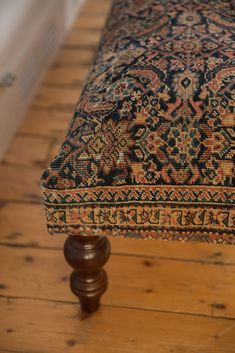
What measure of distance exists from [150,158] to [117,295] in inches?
17.6

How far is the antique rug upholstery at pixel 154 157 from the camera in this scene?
2.97 ft

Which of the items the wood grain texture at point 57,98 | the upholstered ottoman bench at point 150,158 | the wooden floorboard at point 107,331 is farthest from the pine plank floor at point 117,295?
the wood grain texture at point 57,98

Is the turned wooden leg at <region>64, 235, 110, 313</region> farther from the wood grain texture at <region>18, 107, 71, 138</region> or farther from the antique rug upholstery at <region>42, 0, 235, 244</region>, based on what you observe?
the wood grain texture at <region>18, 107, 71, 138</region>

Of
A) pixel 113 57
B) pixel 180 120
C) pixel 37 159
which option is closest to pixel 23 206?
pixel 37 159

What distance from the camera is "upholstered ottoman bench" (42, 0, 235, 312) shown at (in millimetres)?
906

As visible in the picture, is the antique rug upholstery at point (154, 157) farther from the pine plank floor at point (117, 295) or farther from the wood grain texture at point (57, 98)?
the wood grain texture at point (57, 98)

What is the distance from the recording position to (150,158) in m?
0.91

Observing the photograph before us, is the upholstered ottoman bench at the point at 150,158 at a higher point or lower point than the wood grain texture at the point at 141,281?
higher

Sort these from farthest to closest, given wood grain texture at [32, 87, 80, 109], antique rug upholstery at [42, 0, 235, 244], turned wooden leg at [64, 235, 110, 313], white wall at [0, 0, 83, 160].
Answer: wood grain texture at [32, 87, 80, 109], white wall at [0, 0, 83, 160], turned wooden leg at [64, 235, 110, 313], antique rug upholstery at [42, 0, 235, 244]

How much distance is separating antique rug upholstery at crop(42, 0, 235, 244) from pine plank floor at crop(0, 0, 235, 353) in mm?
270

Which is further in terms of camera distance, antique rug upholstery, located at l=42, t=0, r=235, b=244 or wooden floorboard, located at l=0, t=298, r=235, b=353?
wooden floorboard, located at l=0, t=298, r=235, b=353

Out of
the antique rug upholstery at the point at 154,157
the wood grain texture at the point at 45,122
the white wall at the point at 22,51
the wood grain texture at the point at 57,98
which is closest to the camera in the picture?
the antique rug upholstery at the point at 154,157

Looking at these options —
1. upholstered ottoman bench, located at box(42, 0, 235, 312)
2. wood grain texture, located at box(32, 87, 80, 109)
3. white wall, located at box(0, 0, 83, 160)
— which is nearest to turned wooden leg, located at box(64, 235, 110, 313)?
upholstered ottoman bench, located at box(42, 0, 235, 312)

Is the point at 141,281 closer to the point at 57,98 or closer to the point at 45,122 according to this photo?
the point at 45,122
